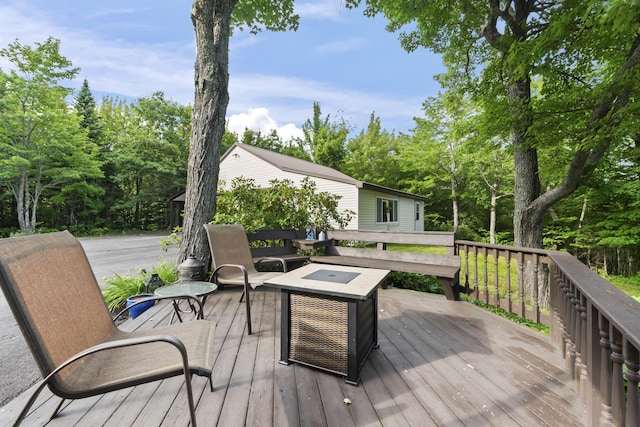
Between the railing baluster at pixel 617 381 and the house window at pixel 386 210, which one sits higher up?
the house window at pixel 386 210

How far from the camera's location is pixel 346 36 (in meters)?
6.98

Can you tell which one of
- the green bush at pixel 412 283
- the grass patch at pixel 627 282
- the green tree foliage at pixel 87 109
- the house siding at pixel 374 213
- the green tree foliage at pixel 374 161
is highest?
the green tree foliage at pixel 87 109

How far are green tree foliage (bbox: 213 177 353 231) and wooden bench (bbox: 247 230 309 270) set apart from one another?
0.23 m

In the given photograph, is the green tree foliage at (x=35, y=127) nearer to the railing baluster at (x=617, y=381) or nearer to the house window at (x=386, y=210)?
the house window at (x=386, y=210)

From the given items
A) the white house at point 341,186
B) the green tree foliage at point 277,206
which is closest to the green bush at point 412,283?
the green tree foliage at point 277,206

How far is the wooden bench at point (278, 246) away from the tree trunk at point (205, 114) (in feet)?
2.65

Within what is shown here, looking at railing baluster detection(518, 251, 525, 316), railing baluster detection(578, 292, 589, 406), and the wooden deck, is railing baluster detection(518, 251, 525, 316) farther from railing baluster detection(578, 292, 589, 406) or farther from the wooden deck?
railing baluster detection(578, 292, 589, 406)

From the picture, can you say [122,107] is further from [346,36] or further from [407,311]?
[407,311]

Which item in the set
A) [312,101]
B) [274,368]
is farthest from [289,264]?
[312,101]

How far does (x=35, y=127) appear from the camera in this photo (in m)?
13.5

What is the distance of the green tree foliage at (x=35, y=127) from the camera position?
40.7ft

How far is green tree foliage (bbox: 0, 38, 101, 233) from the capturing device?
12414 millimetres

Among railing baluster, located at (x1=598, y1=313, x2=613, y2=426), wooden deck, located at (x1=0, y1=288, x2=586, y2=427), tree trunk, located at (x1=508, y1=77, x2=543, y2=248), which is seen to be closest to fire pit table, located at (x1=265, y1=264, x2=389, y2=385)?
wooden deck, located at (x1=0, y1=288, x2=586, y2=427)

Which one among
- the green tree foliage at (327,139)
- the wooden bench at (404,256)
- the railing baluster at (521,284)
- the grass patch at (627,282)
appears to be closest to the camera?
the railing baluster at (521,284)
